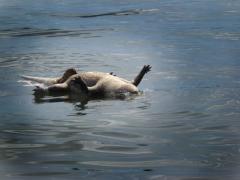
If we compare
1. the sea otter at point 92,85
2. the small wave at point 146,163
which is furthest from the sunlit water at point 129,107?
the sea otter at point 92,85

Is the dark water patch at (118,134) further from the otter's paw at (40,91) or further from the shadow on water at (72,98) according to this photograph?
the otter's paw at (40,91)

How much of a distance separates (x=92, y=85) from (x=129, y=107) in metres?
1.40

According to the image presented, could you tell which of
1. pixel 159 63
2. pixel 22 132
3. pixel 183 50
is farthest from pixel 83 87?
pixel 183 50

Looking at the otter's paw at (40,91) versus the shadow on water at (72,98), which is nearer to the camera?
the shadow on water at (72,98)

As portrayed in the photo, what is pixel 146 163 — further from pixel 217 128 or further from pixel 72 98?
pixel 72 98

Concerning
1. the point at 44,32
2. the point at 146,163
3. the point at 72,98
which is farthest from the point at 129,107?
the point at 44,32

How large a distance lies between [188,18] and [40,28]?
4.10 m

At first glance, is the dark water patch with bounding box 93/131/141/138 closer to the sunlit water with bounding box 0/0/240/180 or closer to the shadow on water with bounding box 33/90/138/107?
the sunlit water with bounding box 0/0/240/180

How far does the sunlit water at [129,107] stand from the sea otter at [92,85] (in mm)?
279

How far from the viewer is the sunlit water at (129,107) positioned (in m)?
6.59

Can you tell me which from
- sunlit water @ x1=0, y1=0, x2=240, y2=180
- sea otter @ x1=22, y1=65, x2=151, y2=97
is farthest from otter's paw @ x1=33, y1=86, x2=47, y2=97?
sunlit water @ x1=0, y1=0, x2=240, y2=180

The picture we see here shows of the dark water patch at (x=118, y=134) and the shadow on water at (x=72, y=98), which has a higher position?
the shadow on water at (x=72, y=98)

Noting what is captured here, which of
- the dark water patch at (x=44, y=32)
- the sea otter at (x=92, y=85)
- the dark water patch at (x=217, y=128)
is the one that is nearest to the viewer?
the dark water patch at (x=217, y=128)

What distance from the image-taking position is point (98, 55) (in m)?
14.7
